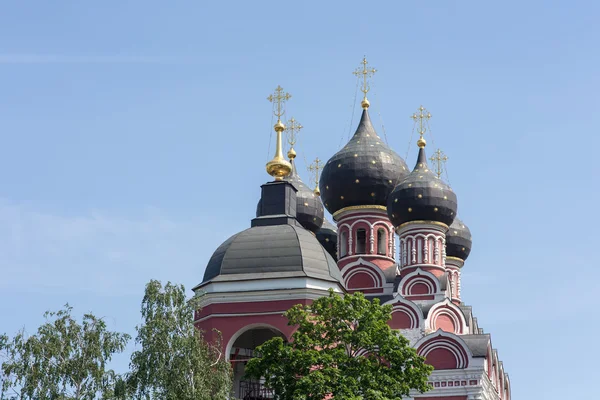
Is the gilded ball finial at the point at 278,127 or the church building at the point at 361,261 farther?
the gilded ball finial at the point at 278,127

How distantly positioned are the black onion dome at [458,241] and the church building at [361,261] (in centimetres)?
3

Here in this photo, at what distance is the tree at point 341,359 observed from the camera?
58.6ft

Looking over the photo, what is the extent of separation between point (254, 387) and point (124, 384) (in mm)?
4628

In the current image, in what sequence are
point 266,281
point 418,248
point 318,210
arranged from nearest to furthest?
point 266,281 → point 418,248 → point 318,210

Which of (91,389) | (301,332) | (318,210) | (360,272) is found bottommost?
(91,389)

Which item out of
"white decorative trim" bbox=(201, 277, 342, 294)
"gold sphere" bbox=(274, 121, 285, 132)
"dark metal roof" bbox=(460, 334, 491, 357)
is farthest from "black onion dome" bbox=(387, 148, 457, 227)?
"white decorative trim" bbox=(201, 277, 342, 294)

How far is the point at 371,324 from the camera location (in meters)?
18.6

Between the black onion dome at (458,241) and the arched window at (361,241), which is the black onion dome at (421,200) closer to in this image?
the arched window at (361,241)

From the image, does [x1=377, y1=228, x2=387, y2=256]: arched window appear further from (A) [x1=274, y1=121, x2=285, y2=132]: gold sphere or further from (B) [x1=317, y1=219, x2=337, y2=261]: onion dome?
(A) [x1=274, y1=121, x2=285, y2=132]: gold sphere

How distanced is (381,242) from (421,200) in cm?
227

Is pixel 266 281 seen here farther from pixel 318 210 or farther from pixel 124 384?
pixel 318 210

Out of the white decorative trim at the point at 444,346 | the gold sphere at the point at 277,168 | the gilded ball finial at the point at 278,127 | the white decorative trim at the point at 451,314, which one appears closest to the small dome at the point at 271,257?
the gold sphere at the point at 277,168

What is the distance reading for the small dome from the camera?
22.1 metres

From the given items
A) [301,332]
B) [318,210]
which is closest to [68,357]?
[301,332]
